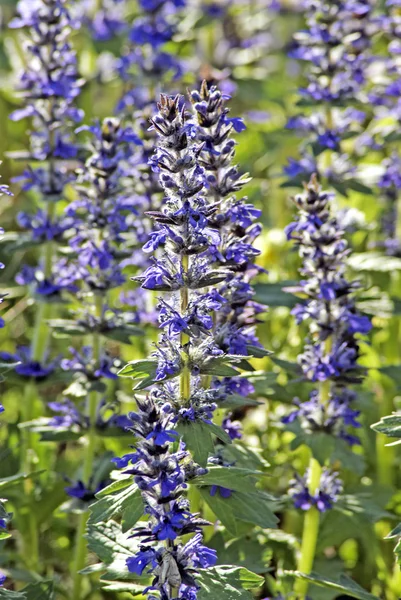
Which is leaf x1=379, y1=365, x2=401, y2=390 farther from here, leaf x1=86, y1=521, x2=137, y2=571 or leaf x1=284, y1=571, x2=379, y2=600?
leaf x1=86, y1=521, x2=137, y2=571

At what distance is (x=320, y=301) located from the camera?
194 inches

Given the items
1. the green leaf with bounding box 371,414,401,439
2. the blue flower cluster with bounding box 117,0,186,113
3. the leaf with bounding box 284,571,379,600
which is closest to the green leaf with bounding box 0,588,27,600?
the leaf with bounding box 284,571,379,600

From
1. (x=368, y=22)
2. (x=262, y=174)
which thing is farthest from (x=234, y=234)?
(x=262, y=174)

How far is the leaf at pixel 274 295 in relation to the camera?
5492 millimetres

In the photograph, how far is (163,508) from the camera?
3486mm

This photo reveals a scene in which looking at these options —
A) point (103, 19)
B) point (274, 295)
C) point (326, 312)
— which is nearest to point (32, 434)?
point (274, 295)

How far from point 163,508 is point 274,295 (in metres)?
2.41

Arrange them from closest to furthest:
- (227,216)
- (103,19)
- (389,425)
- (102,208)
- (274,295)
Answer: (389,425)
(227,216)
(102,208)
(274,295)
(103,19)

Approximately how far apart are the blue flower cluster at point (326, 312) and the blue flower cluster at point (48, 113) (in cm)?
185

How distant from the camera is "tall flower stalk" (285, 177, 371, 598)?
4.71m

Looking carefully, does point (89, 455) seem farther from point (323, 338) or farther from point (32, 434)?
point (323, 338)

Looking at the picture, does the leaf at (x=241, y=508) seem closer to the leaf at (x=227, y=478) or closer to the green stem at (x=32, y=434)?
the leaf at (x=227, y=478)

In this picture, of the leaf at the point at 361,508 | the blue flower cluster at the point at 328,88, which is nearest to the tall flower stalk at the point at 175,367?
the leaf at the point at 361,508

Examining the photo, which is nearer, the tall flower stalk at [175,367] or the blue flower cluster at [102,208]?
the tall flower stalk at [175,367]
